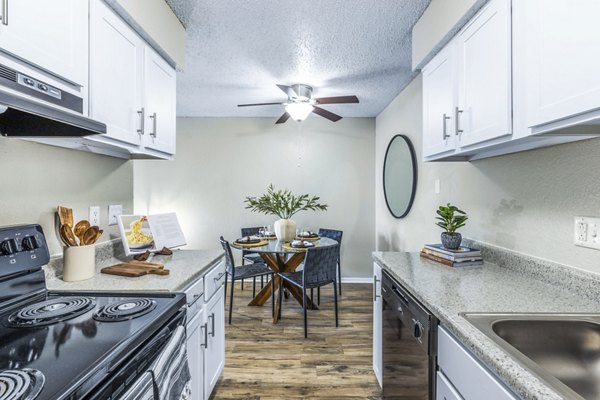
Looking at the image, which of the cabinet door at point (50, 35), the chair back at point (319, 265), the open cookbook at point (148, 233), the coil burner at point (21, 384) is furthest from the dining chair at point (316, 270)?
the coil burner at point (21, 384)

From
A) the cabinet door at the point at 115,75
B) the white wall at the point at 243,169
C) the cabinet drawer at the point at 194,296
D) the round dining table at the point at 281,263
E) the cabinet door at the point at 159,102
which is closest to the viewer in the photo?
the cabinet door at the point at 115,75

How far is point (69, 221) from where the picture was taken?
1541mm

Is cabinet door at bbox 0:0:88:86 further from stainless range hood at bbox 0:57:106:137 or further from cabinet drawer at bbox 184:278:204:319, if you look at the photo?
cabinet drawer at bbox 184:278:204:319

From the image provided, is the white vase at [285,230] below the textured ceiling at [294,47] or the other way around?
below

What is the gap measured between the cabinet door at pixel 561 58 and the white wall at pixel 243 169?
3.55m

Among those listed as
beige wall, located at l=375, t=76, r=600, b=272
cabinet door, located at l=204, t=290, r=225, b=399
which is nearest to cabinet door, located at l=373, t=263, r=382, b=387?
beige wall, located at l=375, t=76, r=600, b=272

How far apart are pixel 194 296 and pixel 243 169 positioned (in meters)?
3.19

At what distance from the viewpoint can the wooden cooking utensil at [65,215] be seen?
1511 mm

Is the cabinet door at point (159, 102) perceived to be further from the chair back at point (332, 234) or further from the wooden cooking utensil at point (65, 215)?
the chair back at point (332, 234)

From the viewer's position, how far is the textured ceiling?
6.77 ft

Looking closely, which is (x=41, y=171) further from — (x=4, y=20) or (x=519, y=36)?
(x=519, y=36)

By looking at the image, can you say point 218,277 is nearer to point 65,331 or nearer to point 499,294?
point 65,331

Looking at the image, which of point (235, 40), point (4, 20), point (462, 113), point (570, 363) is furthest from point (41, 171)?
point (570, 363)

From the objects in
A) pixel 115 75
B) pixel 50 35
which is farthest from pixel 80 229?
pixel 50 35
